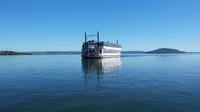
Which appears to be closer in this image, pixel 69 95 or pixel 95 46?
pixel 69 95

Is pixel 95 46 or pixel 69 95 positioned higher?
pixel 95 46

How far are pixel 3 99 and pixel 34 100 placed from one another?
2.81 metres

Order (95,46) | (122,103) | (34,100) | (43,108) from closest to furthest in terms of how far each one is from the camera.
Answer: (43,108), (122,103), (34,100), (95,46)

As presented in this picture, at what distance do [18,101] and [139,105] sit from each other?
973 centimetres

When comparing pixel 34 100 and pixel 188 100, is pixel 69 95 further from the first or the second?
pixel 188 100

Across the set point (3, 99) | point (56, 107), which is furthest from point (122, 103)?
point (3, 99)

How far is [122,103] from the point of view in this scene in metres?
15.4

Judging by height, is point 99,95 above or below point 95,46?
below

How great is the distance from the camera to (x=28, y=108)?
14.1m

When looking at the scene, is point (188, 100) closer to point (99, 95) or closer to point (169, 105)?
point (169, 105)

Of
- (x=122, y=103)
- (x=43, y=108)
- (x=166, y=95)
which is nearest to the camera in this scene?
(x=43, y=108)

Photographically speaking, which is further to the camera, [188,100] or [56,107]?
[188,100]

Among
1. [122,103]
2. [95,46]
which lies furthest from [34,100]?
[95,46]

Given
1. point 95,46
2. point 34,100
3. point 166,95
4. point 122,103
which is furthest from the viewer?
point 95,46
